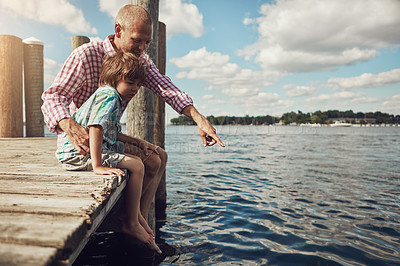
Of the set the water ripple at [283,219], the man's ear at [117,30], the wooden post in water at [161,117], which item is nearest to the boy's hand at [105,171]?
the man's ear at [117,30]

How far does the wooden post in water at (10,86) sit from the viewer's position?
6406 mm

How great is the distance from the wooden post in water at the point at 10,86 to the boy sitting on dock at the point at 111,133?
5312mm

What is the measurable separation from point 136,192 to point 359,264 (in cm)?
321

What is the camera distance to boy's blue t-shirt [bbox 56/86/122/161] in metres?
2.18

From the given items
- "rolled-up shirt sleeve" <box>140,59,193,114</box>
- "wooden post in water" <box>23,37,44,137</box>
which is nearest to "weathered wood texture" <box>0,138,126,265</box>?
"rolled-up shirt sleeve" <box>140,59,193,114</box>

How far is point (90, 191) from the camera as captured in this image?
5.93ft

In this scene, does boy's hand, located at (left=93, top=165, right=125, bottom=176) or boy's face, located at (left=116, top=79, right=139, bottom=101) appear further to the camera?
boy's face, located at (left=116, top=79, right=139, bottom=101)

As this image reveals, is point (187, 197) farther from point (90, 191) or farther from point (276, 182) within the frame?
point (90, 191)

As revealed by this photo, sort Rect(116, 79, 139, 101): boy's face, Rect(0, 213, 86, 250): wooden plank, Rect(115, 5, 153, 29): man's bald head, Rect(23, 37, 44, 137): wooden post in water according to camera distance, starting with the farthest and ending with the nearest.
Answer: Rect(23, 37, 44, 137): wooden post in water, Rect(115, 5, 153, 29): man's bald head, Rect(116, 79, 139, 101): boy's face, Rect(0, 213, 86, 250): wooden plank

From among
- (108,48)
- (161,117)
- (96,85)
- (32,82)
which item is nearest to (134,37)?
(108,48)

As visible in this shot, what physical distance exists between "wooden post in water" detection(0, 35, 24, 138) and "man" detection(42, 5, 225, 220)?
4.94 m

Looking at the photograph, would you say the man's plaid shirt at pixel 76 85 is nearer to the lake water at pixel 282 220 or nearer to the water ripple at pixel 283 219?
the lake water at pixel 282 220

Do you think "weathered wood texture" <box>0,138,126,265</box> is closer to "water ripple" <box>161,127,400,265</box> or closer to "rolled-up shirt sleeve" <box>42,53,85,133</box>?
"rolled-up shirt sleeve" <box>42,53,85,133</box>

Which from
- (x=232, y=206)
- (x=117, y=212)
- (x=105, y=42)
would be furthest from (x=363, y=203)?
(x=105, y=42)
